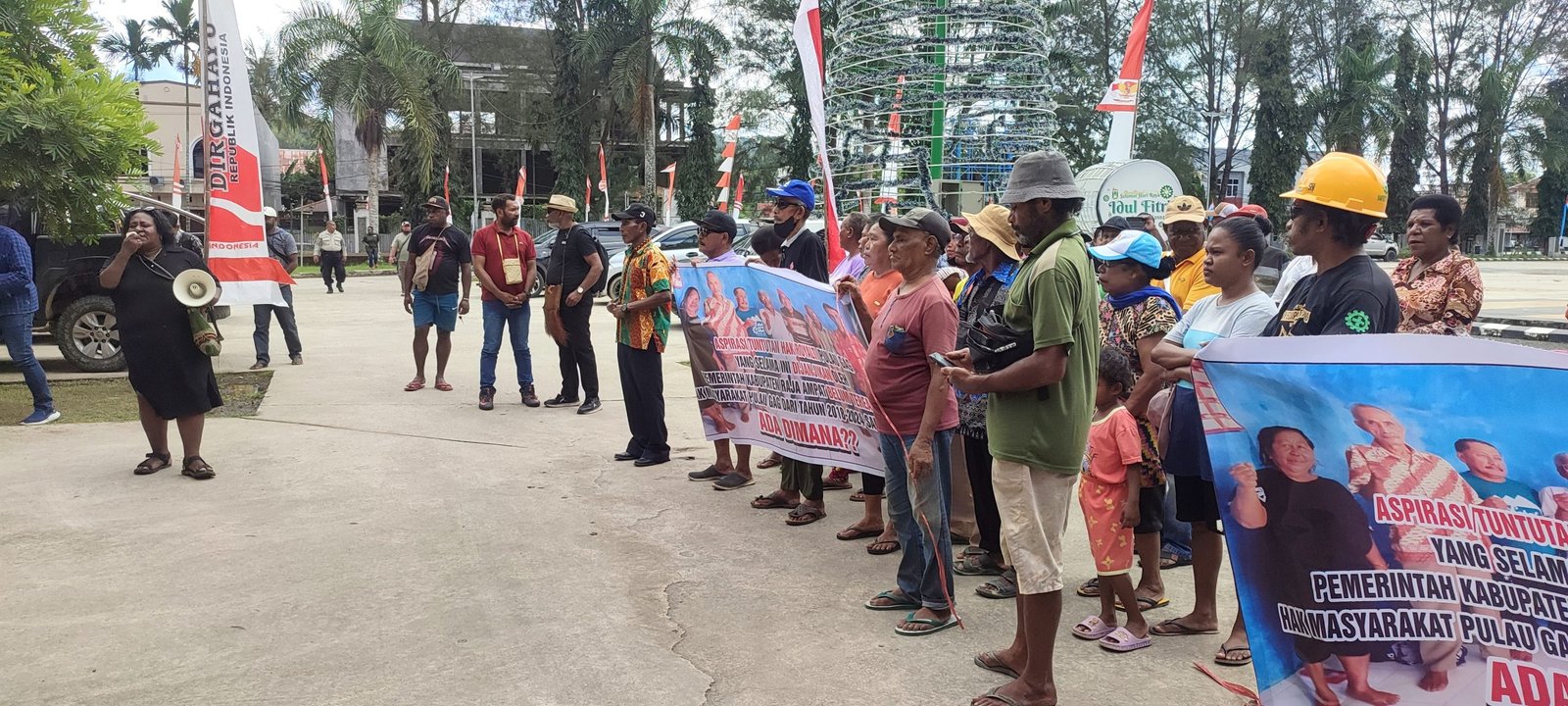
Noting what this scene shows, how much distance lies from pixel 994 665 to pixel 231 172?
273 inches

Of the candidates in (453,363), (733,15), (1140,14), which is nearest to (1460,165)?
(733,15)

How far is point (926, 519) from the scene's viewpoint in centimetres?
424

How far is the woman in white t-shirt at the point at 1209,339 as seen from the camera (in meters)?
4.02

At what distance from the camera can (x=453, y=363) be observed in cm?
1198

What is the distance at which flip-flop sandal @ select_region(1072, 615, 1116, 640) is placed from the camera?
14.0 feet

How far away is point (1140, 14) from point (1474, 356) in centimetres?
1364

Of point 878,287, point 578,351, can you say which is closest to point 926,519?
point 878,287

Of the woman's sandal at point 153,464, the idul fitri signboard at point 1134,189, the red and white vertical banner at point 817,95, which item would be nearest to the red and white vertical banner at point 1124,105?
the idul fitri signboard at point 1134,189

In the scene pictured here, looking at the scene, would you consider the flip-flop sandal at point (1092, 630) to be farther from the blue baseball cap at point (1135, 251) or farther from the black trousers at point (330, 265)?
the black trousers at point (330, 265)

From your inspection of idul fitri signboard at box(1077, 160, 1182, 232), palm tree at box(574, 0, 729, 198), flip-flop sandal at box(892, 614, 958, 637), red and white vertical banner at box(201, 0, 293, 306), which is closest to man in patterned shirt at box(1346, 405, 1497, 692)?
flip-flop sandal at box(892, 614, 958, 637)

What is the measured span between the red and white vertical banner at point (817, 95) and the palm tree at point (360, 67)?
29333mm

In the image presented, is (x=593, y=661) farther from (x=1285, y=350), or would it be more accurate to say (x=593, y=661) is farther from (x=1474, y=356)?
(x=1474, y=356)

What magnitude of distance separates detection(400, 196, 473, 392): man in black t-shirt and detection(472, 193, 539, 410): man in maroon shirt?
1.27 ft

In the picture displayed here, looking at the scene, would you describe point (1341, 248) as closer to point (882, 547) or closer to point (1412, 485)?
point (1412, 485)
